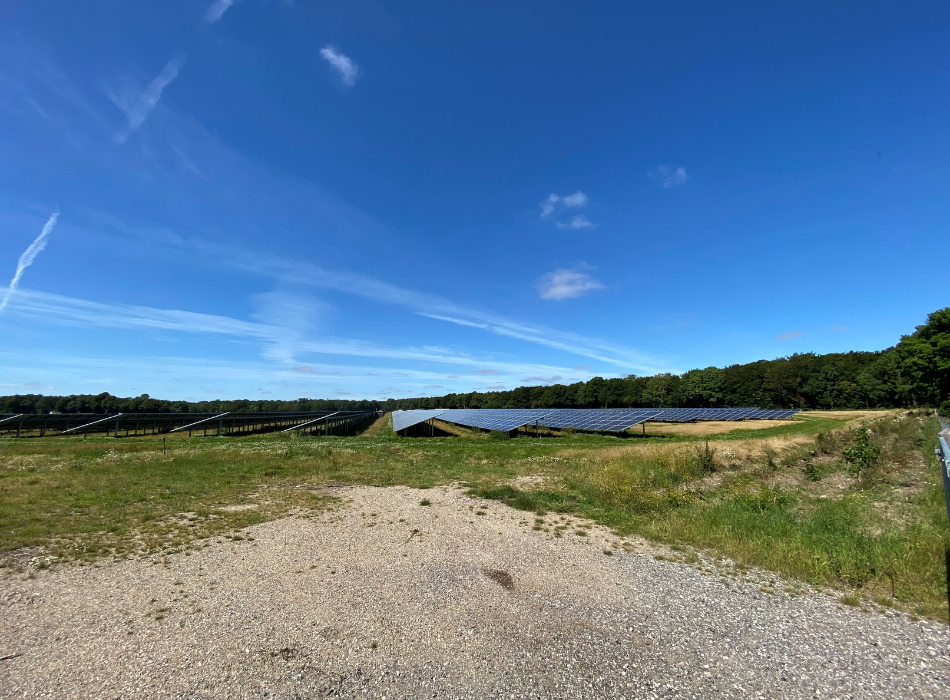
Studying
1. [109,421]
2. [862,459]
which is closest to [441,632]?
[862,459]

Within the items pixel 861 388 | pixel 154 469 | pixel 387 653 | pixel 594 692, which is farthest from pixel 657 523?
pixel 861 388

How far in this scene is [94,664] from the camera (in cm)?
546

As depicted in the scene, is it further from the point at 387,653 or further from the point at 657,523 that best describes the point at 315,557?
the point at 657,523

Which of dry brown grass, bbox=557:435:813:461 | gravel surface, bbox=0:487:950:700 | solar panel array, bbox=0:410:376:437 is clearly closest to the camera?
gravel surface, bbox=0:487:950:700

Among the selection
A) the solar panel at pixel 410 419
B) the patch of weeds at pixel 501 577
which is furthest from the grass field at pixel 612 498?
the solar panel at pixel 410 419

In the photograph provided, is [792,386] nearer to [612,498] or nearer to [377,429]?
[377,429]

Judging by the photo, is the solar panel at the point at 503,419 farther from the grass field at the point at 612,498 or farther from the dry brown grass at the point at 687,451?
the grass field at the point at 612,498

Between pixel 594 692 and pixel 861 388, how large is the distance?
5491 inches

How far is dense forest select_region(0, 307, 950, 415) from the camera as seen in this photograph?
214ft

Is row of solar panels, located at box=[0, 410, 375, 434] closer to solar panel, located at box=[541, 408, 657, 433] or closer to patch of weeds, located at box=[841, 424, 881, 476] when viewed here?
solar panel, located at box=[541, 408, 657, 433]

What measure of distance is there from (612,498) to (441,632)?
9.69 metres

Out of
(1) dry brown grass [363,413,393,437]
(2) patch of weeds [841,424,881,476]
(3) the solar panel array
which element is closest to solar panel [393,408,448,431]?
(1) dry brown grass [363,413,393,437]

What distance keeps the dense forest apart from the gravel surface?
75024 millimetres

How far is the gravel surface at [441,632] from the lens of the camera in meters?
5.13
